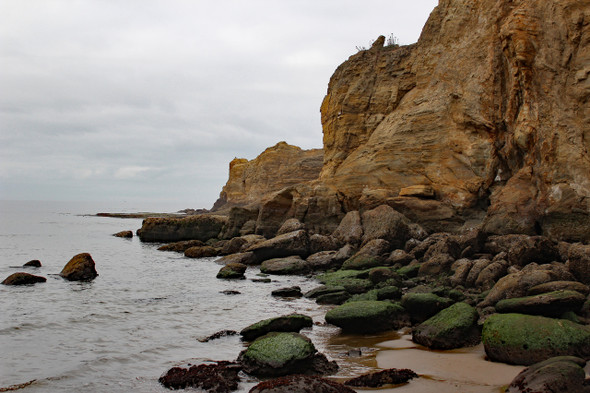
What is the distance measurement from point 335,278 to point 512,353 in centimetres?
841

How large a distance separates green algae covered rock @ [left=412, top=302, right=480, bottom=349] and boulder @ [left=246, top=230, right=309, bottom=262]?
38.0 ft

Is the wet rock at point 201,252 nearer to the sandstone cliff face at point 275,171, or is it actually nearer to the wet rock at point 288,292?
the wet rock at point 288,292

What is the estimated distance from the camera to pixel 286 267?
17594mm

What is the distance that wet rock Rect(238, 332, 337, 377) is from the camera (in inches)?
259

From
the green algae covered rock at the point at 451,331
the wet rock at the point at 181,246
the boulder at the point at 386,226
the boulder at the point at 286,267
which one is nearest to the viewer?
the green algae covered rock at the point at 451,331

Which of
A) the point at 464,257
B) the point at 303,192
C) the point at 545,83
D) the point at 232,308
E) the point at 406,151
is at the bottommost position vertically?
the point at 232,308

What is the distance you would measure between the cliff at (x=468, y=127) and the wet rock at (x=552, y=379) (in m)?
10.1

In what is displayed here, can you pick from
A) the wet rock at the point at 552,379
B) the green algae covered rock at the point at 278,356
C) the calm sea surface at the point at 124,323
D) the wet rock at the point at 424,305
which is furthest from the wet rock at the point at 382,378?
the wet rock at the point at 424,305

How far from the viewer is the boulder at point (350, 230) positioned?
19797mm

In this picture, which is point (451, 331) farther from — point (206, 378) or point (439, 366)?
point (206, 378)

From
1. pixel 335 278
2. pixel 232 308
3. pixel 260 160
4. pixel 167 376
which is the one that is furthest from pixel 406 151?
pixel 260 160

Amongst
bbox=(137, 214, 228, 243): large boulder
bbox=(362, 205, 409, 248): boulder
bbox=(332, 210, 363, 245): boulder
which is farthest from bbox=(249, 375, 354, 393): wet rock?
bbox=(137, 214, 228, 243): large boulder

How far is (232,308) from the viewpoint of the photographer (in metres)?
11.6

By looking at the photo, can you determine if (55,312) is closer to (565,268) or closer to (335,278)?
(335,278)
